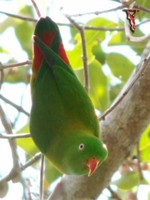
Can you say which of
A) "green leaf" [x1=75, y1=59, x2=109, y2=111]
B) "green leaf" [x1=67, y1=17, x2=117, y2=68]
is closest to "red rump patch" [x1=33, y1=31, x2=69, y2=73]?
"green leaf" [x1=67, y1=17, x2=117, y2=68]

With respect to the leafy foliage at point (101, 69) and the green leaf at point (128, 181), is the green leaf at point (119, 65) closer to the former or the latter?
the leafy foliage at point (101, 69)

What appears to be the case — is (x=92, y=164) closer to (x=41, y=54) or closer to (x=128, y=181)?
(x=41, y=54)

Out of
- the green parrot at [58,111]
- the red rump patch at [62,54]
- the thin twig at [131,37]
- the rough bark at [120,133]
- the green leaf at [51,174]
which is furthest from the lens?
the green leaf at [51,174]

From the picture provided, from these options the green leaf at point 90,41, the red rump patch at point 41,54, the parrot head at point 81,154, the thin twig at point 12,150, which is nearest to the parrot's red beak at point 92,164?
the parrot head at point 81,154

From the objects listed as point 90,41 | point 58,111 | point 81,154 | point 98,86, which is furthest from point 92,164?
point 90,41

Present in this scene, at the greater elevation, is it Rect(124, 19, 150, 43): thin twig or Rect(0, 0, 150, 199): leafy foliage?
Rect(124, 19, 150, 43): thin twig

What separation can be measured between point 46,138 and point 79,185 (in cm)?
28

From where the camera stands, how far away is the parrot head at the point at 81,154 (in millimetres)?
2301

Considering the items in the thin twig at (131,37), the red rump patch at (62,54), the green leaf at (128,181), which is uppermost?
the thin twig at (131,37)

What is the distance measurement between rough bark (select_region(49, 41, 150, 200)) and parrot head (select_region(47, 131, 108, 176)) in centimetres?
5

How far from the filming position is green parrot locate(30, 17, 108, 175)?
2.44 metres

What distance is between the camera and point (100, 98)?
282 centimetres

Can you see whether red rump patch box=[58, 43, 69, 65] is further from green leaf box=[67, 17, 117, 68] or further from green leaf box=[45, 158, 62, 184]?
green leaf box=[45, 158, 62, 184]

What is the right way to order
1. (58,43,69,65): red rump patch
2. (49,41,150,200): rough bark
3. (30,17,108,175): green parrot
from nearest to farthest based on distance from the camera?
1. (49,41,150,200): rough bark
2. (30,17,108,175): green parrot
3. (58,43,69,65): red rump patch
